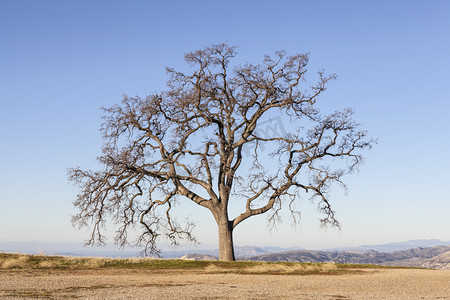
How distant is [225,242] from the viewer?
90.7 feet

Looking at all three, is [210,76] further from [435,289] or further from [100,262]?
[435,289]

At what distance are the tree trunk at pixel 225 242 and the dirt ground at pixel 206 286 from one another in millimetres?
7786

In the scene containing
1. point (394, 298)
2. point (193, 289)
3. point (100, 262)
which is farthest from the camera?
point (100, 262)

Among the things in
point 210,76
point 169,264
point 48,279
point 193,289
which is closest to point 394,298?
point 193,289

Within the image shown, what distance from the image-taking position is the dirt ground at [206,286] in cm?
1282

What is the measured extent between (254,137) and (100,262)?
1178 cm

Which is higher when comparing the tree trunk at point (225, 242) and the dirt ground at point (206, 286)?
the tree trunk at point (225, 242)

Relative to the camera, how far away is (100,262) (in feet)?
75.6

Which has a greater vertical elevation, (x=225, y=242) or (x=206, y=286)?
(x=225, y=242)

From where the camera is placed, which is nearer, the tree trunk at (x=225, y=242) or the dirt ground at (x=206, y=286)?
the dirt ground at (x=206, y=286)

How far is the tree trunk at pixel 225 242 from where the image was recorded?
1086 inches

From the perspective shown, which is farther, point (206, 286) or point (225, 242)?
point (225, 242)

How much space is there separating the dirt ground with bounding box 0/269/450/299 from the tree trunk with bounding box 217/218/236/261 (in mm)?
7786

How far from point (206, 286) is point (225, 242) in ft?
41.7
